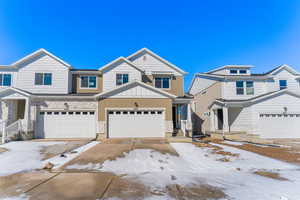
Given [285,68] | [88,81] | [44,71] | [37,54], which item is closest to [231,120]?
[285,68]

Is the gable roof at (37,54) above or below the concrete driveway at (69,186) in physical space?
above

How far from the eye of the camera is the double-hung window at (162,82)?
48.7 ft

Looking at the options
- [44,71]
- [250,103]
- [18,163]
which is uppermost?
[44,71]

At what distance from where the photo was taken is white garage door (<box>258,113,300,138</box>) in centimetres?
1252

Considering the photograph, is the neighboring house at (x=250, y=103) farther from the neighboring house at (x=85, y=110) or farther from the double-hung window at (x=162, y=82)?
the double-hung window at (x=162, y=82)

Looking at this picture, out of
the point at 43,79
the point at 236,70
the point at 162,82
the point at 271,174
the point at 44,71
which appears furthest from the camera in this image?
the point at 236,70

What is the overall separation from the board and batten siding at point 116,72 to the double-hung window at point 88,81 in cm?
109

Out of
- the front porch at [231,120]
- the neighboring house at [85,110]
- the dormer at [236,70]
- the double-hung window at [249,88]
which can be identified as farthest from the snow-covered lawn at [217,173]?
the dormer at [236,70]

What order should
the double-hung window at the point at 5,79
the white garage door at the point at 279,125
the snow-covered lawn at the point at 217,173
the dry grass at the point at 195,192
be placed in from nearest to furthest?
the dry grass at the point at 195,192
the snow-covered lawn at the point at 217,173
the white garage door at the point at 279,125
the double-hung window at the point at 5,79

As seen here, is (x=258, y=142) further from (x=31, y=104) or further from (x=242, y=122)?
(x=31, y=104)

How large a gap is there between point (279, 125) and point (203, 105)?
278 inches

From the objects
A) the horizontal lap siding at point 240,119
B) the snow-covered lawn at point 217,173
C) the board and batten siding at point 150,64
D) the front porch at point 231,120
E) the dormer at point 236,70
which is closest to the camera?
the snow-covered lawn at point 217,173

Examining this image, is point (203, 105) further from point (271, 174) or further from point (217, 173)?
point (217, 173)

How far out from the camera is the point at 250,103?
12719 millimetres
